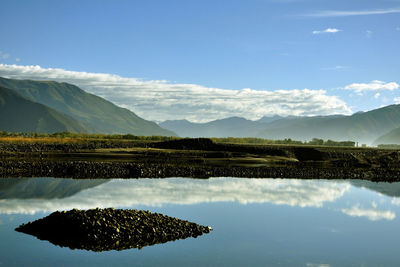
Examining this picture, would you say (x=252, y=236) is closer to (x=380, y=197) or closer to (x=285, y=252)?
(x=285, y=252)

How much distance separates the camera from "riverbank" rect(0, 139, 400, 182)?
190ft

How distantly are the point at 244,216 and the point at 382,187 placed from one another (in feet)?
92.1

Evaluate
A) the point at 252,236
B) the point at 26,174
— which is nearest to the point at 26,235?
the point at 252,236

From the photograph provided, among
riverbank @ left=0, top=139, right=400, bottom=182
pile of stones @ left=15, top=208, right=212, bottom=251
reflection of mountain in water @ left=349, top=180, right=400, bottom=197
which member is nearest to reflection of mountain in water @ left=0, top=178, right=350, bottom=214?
reflection of mountain in water @ left=349, top=180, right=400, bottom=197

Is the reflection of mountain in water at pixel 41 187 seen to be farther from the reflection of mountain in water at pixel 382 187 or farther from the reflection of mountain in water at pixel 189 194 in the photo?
the reflection of mountain in water at pixel 382 187

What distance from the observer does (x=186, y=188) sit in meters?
43.8

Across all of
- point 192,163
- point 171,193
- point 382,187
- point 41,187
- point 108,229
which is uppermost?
point 192,163

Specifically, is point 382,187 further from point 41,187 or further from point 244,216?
point 41,187

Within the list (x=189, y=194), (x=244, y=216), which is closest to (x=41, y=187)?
(x=189, y=194)

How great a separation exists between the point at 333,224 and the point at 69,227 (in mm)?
16854

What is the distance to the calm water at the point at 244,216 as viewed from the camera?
19.6 metres

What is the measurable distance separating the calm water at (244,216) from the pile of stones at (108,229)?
2.89 ft

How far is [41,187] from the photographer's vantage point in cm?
4344

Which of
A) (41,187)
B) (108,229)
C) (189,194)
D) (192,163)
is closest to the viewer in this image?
(108,229)
